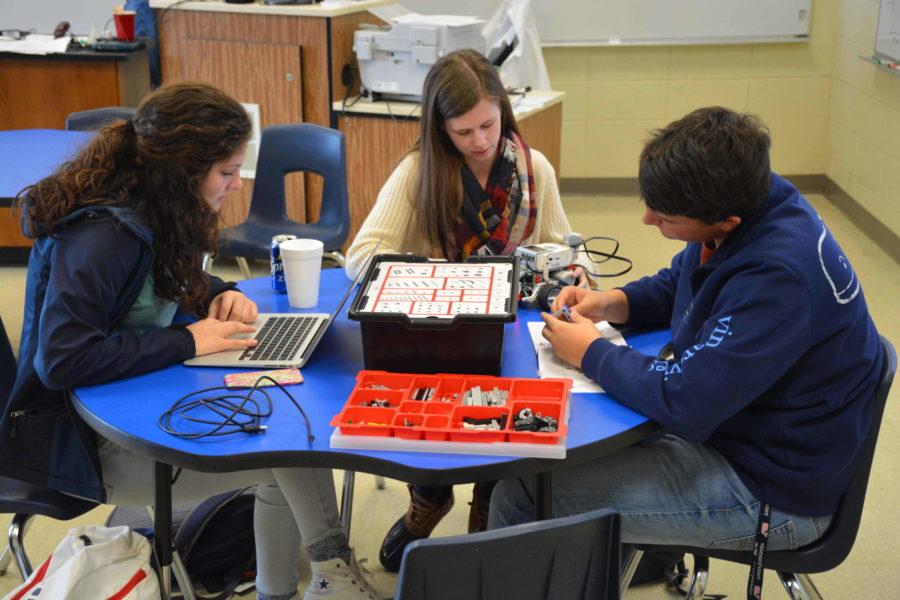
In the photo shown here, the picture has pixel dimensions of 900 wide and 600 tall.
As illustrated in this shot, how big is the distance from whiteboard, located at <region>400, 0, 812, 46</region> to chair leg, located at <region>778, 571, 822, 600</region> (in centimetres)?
409

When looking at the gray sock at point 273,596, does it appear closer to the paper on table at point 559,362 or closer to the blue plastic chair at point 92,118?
the paper on table at point 559,362

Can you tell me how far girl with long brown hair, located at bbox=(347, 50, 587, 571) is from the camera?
2271 millimetres

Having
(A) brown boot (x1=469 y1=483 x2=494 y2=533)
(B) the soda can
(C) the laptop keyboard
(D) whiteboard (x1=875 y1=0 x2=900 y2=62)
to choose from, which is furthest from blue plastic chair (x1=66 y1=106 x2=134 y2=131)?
(D) whiteboard (x1=875 y1=0 x2=900 y2=62)

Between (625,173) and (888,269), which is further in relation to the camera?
(625,173)

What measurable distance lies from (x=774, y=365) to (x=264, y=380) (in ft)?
2.75

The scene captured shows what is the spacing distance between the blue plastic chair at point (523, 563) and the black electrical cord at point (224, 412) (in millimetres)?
356

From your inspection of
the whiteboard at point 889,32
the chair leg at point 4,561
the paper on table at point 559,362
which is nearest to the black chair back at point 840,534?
the paper on table at point 559,362

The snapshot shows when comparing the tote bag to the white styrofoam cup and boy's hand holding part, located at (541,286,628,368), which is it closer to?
the white styrofoam cup

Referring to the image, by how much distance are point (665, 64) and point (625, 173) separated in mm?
659

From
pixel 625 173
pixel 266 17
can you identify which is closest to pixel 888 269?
pixel 625 173

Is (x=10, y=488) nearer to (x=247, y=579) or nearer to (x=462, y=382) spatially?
(x=247, y=579)

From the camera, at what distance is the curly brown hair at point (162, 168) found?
1740 millimetres

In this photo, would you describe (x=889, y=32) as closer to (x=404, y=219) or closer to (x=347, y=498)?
(x=404, y=219)

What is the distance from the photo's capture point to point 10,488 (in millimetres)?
1828
